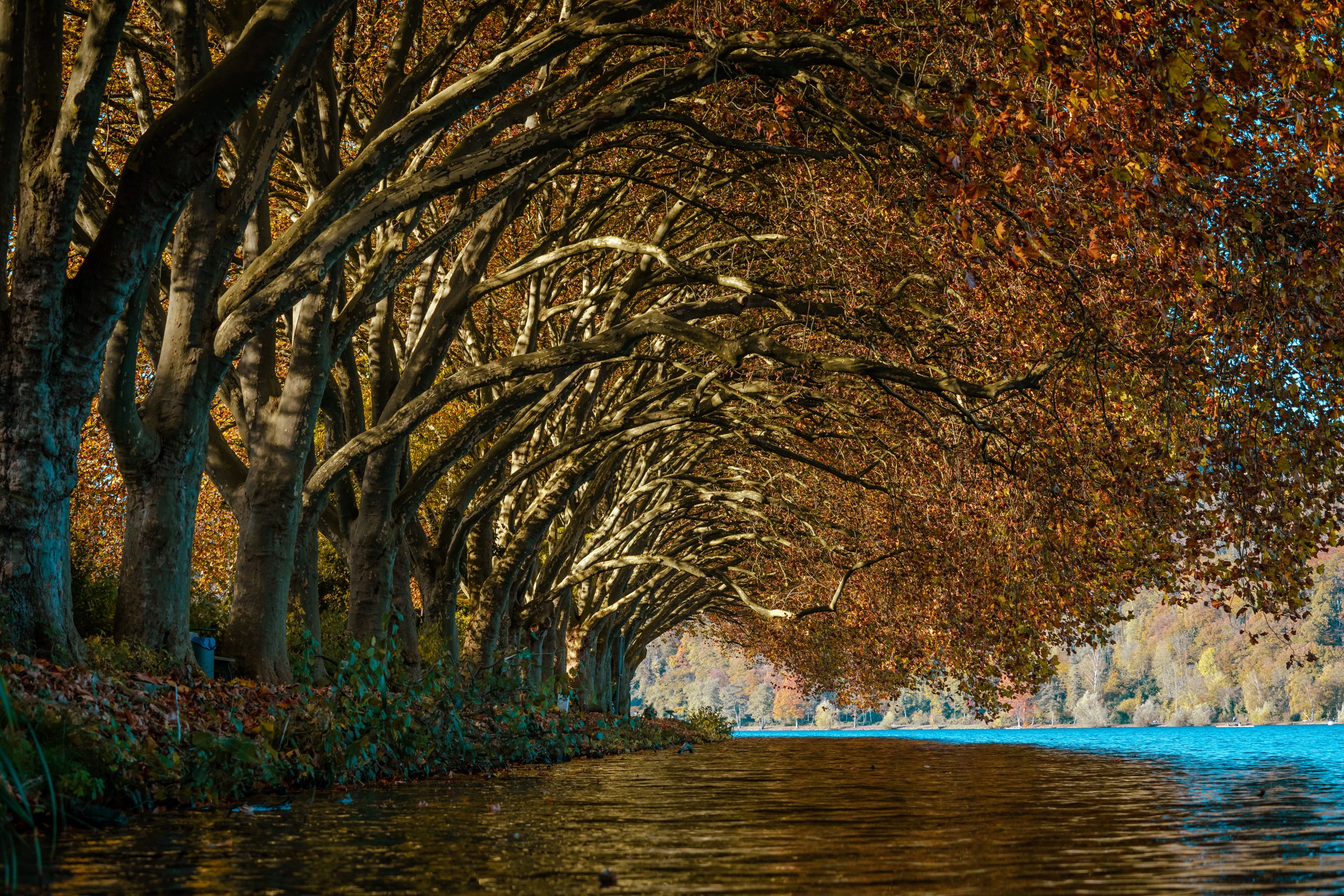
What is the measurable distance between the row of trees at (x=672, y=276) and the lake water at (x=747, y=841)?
3183 millimetres

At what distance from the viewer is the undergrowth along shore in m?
6.78

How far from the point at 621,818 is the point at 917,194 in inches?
291

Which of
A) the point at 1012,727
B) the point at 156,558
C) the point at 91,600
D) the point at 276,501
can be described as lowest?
the point at 1012,727

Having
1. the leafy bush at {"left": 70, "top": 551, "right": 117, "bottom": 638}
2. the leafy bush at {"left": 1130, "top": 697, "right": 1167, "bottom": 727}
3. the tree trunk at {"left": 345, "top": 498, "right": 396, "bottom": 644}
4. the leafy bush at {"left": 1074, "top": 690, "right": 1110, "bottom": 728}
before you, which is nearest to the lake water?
the tree trunk at {"left": 345, "top": 498, "right": 396, "bottom": 644}

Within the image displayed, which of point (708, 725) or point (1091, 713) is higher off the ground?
point (708, 725)

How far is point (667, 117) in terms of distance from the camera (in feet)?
38.8

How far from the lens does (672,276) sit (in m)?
18.1

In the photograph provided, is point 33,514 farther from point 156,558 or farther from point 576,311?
point 576,311

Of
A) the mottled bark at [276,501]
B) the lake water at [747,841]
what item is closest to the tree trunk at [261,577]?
the mottled bark at [276,501]

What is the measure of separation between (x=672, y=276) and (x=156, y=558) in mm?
9574

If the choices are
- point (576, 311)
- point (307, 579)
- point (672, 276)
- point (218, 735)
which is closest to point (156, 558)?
point (218, 735)

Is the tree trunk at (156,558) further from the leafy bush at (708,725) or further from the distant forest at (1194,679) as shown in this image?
the distant forest at (1194,679)

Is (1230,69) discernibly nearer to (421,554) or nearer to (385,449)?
(385,449)

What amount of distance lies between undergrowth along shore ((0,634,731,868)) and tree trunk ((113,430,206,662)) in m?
0.52
